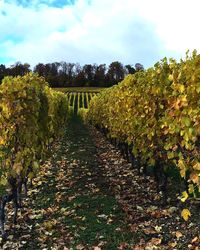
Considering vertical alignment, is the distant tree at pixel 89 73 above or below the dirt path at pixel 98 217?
above

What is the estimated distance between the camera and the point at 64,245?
879cm

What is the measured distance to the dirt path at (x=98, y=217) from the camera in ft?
28.7

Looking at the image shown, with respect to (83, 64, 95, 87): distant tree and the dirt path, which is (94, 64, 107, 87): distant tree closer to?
(83, 64, 95, 87): distant tree

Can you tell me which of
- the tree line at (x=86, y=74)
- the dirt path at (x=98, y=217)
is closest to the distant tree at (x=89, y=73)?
the tree line at (x=86, y=74)

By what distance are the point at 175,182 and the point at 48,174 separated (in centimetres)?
551

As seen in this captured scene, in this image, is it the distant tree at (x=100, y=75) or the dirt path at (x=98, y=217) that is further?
the distant tree at (x=100, y=75)

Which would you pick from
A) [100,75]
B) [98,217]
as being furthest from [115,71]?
[98,217]

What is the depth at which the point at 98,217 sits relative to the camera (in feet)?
34.6

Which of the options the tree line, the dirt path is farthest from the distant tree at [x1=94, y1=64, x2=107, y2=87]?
the dirt path

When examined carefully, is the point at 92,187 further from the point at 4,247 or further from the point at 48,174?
the point at 4,247

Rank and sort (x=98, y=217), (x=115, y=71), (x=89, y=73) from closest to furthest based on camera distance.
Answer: (x=98, y=217) → (x=115, y=71) → (x=89, y=73)

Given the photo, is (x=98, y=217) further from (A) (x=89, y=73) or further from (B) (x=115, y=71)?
(A) (x=89, y=73)

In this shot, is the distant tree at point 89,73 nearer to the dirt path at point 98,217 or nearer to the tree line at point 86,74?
the tree line at point 86,74

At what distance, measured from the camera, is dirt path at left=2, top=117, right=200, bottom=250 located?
874 cm
